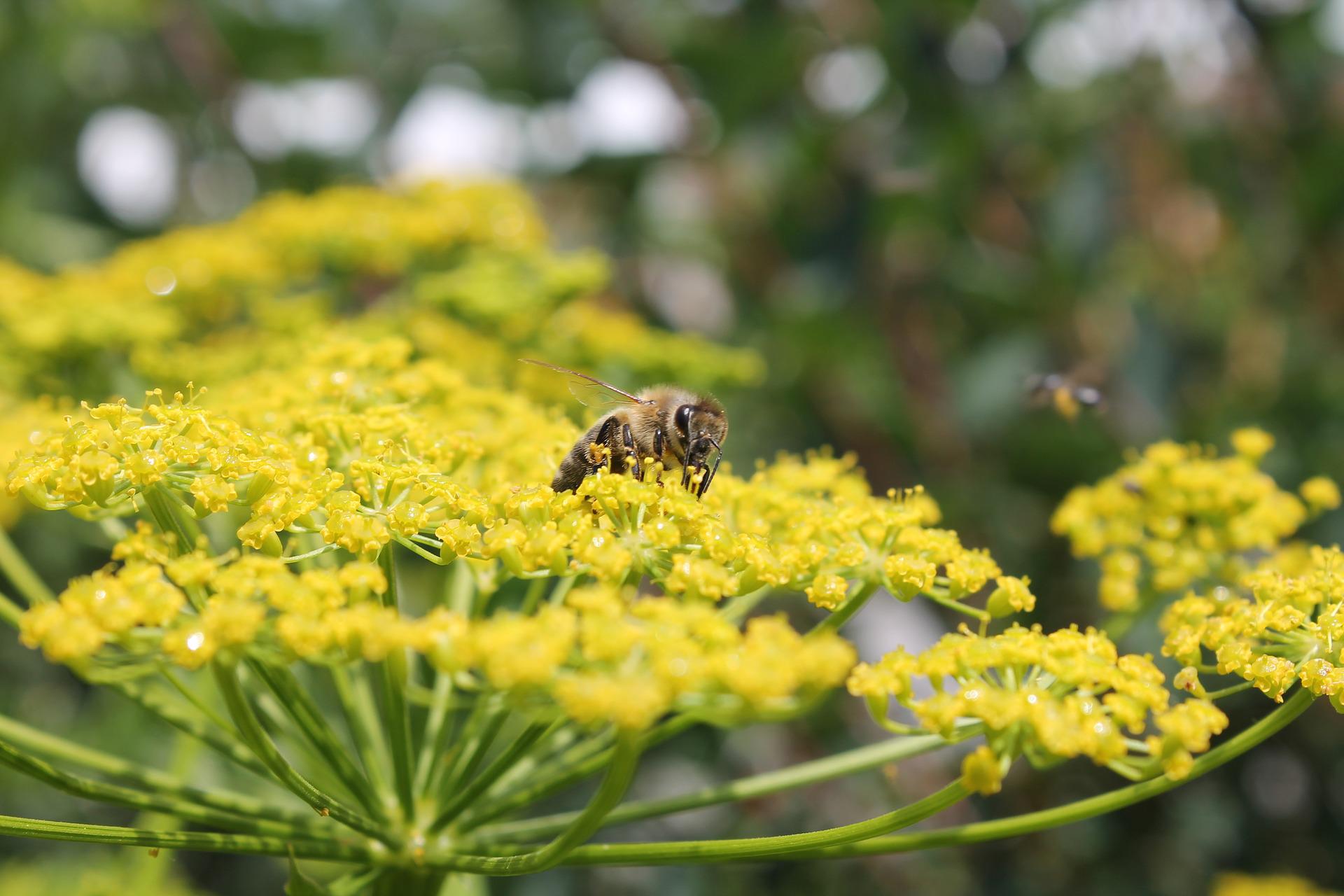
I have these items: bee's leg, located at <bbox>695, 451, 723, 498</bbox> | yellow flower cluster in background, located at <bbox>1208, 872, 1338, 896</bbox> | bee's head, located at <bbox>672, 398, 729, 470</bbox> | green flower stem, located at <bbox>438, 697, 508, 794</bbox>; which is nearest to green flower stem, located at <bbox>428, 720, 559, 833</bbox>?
green flower stem, located at <bbox>438, 697, 508, 794</bbox>

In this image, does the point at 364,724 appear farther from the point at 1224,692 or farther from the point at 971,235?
the point at 971,235

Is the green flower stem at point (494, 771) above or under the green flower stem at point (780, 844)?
above

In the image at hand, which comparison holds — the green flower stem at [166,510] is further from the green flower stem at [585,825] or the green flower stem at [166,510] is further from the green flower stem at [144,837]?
the green flower stem at [585,825]

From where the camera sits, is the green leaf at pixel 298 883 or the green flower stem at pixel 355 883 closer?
the green leaf at pixel 298 883


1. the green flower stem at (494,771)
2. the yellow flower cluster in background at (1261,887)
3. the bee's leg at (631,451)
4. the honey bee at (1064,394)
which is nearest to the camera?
the green flower stem at (494,771)

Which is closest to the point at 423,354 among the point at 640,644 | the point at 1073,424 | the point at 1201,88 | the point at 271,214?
the point at 271,214

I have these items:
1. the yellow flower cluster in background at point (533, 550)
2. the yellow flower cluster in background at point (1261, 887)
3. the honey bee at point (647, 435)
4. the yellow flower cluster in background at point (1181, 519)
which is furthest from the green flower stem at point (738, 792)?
the yellow flower cluster in background at point (1261, 887)
